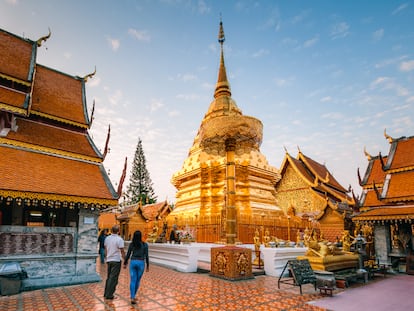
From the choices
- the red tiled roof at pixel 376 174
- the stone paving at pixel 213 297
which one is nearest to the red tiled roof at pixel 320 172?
the red tiled roof at pixel 376 174

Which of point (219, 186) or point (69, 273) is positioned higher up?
point (219, 186)

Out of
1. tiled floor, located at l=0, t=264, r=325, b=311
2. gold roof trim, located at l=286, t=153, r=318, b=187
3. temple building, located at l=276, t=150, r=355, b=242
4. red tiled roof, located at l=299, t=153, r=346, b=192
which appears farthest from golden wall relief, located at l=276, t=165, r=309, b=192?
tiled floor, located at l=0, t=264, r=325, b=311

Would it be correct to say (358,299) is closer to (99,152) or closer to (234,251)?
(234,251)

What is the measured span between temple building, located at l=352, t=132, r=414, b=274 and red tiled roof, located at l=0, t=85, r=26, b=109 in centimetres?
1134

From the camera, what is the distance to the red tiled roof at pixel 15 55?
8508 millimetres

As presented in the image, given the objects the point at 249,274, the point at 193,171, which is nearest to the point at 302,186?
A: the point at 193,171

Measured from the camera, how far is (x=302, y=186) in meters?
21.2

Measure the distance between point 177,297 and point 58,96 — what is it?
7.61m

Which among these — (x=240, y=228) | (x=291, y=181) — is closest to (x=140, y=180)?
(x=291, y=181)

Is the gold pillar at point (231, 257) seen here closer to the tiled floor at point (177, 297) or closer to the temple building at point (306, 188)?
the tiled floor at point (177, 297)

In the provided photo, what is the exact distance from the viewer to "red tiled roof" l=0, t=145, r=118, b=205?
6816mm

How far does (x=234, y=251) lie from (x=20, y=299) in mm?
4715

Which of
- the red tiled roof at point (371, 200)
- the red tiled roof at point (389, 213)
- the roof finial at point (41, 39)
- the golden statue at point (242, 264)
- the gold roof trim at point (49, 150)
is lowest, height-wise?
the golden statue at point (242, 264)

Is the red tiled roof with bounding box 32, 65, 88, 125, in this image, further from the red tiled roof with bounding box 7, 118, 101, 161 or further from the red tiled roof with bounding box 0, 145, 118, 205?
the red tiled roof with bounding box 0, 145, 118, 205
